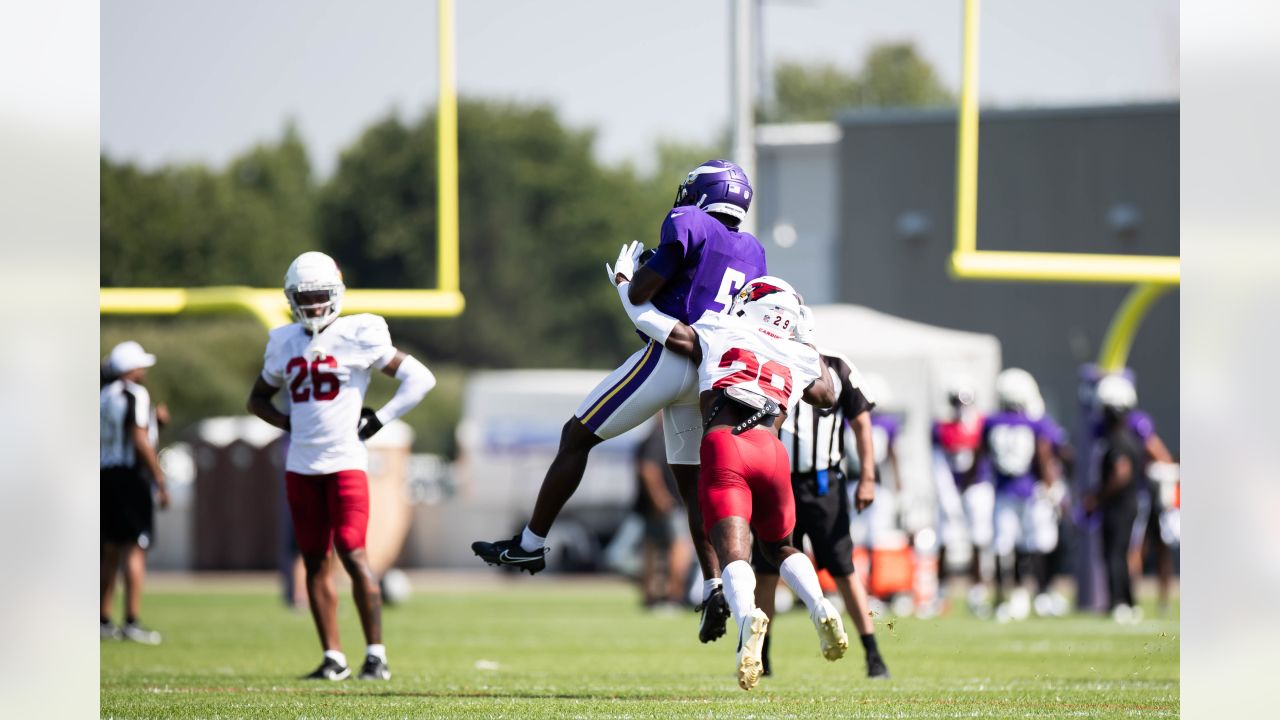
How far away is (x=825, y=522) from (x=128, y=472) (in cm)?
525

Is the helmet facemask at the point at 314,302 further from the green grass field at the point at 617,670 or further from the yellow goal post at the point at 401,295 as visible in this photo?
the yellow goal post at the point at 401,295

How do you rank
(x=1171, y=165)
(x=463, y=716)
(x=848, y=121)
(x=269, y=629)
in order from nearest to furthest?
(x=463, y=716)
(x=269, y=629)
(x=1171, y=165)
(x=848, y=121)

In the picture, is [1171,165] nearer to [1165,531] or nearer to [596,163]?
[1165,531]

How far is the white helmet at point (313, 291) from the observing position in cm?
766

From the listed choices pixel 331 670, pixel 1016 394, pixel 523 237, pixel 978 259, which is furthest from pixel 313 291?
pixel 523 237

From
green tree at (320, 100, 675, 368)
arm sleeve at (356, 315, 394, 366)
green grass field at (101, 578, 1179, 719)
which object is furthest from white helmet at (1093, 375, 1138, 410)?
green tree at (320, 100, 675, 368)

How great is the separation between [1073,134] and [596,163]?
38210 mm

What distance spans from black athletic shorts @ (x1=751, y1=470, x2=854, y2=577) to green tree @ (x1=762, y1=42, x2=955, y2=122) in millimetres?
64222

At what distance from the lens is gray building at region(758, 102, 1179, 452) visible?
23953 mm

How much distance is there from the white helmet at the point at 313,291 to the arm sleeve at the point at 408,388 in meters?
0.38

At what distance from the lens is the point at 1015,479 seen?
14594 millimetres

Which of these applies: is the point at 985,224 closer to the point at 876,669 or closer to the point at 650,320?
the point at 876,669

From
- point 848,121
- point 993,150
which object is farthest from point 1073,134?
point 848,121
